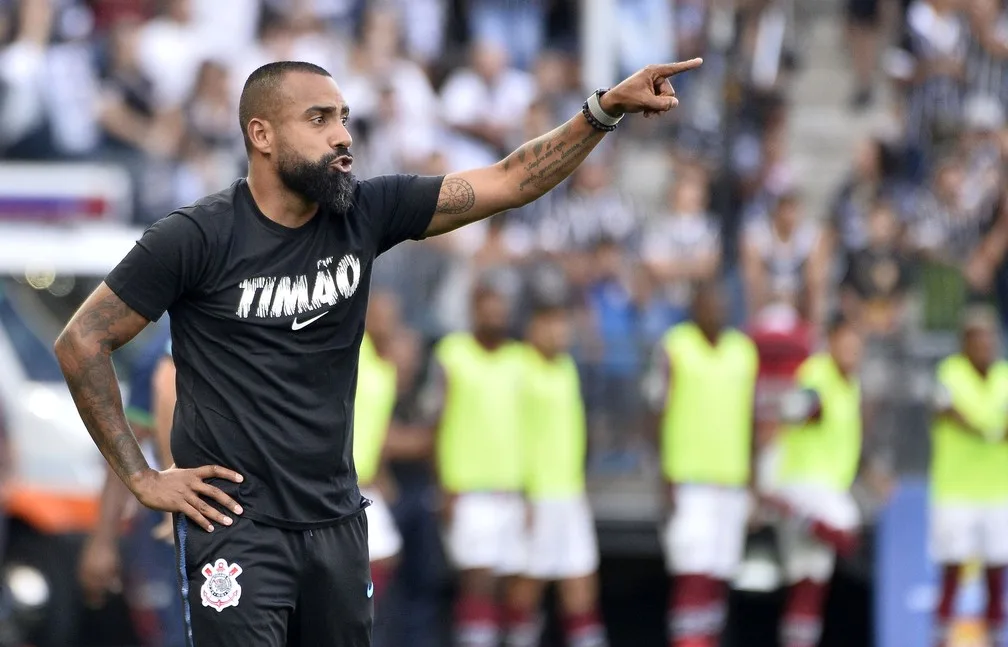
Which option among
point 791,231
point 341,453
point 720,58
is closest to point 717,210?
→ point 791,231

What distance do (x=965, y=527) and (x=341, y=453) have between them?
773cm

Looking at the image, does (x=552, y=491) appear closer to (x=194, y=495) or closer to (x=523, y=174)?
(x=523, y=174)

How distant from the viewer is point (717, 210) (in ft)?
43.7

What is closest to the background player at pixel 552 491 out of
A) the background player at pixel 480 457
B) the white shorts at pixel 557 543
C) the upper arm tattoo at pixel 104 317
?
the white shorts at pixel 557 543

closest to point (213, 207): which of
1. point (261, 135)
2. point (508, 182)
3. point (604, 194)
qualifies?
point (261, 135)

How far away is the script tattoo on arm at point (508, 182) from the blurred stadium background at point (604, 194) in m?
4.58

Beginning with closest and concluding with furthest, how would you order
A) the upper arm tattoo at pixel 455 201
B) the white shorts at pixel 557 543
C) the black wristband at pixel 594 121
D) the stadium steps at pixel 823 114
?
the black wristband at pixel 594 121 < the upper arm tattoo at pixel 455 201 < the white shorts at pixel 557 543 < the stadium steps at pixel 823 114

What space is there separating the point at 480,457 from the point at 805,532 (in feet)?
7.19

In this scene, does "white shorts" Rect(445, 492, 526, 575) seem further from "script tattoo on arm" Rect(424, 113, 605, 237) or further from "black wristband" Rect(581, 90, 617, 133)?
"black wristband" Rect(581, 90, 617, 133)

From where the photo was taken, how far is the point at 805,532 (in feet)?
37.0

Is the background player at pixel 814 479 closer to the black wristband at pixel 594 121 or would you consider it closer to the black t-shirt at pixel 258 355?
the black wristband at pixel 594 121

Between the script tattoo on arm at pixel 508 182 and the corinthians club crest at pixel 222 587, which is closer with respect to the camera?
the corinthians club crest at pixel 222 587

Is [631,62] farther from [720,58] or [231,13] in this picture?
[231,13]

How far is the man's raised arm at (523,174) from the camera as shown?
17.2 feet
